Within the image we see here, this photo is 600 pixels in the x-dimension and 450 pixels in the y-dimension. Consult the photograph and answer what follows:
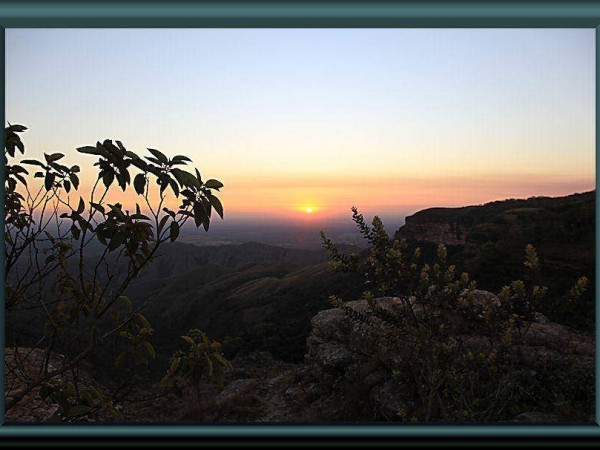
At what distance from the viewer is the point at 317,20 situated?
1.46 metres

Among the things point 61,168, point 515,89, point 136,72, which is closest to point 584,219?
point 515,89

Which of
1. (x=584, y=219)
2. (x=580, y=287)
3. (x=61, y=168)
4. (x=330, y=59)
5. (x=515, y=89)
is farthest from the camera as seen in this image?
(x=584, y=219)

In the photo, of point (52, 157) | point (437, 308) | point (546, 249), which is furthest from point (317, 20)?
point (546, 249)

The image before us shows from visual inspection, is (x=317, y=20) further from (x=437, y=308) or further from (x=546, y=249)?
(x=546, y=249)

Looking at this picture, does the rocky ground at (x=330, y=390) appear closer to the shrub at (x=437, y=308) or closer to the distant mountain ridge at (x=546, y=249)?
the shrub at (x=437, y=308)

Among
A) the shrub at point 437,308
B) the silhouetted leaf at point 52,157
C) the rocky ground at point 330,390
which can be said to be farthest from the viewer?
the rocky ground at point 330,390

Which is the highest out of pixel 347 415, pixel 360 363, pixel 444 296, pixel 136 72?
pixel 136 72

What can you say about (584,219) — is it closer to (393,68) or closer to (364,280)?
(393,68)

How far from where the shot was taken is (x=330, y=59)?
235 centimetres

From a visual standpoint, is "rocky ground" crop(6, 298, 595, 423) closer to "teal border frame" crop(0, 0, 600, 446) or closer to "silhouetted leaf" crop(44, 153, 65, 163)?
"teal border frame" crop(0, 0, 600, 446)

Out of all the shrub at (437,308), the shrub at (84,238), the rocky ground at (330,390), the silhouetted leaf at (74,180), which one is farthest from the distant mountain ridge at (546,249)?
the silhouetted leaf at (74,180)

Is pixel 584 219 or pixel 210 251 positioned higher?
pixel 584 219

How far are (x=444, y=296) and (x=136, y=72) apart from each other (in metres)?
2.24

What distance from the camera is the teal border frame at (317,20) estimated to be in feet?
4.57
